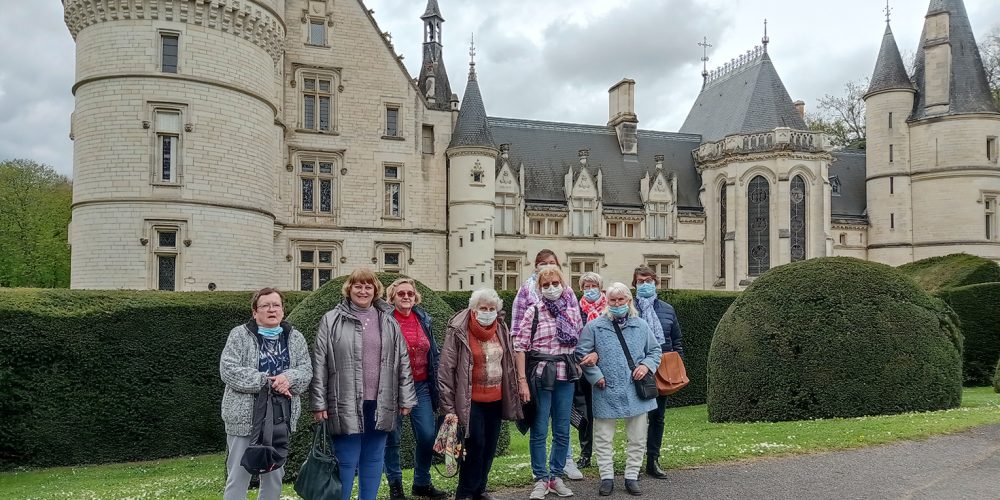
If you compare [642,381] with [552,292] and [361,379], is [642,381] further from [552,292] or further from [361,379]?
[361,379]

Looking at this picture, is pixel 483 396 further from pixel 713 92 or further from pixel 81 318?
pixel 713 92

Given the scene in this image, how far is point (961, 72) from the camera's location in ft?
125

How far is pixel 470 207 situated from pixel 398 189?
8.65 feet

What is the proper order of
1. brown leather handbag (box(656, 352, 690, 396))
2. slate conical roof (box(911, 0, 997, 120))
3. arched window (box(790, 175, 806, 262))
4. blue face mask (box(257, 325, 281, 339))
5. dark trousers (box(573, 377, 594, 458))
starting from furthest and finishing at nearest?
1. slate conical roof (box(911, 0, 997, 120))
2. arched window (box(790, 175, 806, 262))
3. dark trousers (box(573, 377, 594, 458))
4. brown leather handbag (box(656, 352, 690, 396))
5. blue face mask (box(257, 325, 281, 339))

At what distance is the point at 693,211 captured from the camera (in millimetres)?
37125

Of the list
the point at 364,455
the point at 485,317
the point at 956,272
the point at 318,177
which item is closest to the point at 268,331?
the point at 364,455

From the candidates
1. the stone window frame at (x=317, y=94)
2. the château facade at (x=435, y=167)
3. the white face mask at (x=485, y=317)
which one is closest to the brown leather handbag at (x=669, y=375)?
the white face mask at (x=485, y=317)

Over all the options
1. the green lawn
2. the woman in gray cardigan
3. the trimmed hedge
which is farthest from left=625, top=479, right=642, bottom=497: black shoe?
the trimmed hedge

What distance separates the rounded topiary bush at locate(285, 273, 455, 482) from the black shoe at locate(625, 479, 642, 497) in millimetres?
2872

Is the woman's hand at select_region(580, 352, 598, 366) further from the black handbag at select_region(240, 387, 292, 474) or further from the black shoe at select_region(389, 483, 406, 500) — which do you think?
the black handbag at select_region(240, 387, 292, 474)

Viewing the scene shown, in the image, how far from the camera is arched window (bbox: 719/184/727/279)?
36594 mm

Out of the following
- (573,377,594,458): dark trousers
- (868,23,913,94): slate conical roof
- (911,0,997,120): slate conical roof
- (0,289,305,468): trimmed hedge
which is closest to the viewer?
(573,377,594,458): dark trousers

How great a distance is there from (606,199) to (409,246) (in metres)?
11.2

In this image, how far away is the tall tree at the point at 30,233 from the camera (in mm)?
45531
